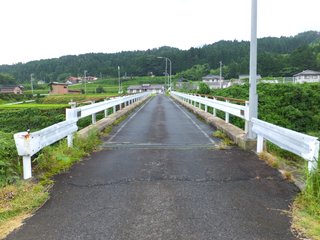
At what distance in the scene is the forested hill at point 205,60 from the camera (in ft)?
347

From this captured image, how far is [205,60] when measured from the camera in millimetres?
149250

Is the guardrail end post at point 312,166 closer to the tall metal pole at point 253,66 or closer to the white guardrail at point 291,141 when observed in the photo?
the white guardrail at point 291,141

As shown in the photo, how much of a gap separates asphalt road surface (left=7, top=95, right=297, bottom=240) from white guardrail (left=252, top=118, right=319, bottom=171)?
0.52 meters

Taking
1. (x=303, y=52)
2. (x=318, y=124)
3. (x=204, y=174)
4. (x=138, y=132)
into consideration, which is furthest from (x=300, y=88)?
(x=303, y=52)

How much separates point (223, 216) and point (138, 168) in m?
2.75

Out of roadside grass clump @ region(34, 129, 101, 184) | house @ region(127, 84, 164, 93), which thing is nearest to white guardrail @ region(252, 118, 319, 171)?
roadside grass clump @ region(34, 129, 101, 184)

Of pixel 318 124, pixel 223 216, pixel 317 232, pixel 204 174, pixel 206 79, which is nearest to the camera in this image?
pixel 317 232

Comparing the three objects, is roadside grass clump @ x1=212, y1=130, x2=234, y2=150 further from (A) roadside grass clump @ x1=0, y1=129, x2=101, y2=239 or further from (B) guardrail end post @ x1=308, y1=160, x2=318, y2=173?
(B) guardrail end post @ x1=308, y1=160, x2=318, y2=173

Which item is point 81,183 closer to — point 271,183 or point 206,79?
point 271,183

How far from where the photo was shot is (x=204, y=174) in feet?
20.1

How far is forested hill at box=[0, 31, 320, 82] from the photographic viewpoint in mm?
105625

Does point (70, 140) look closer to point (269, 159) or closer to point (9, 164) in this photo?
point (9, 164)

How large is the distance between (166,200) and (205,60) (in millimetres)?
148412

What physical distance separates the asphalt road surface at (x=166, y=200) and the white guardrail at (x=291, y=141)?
52cm
